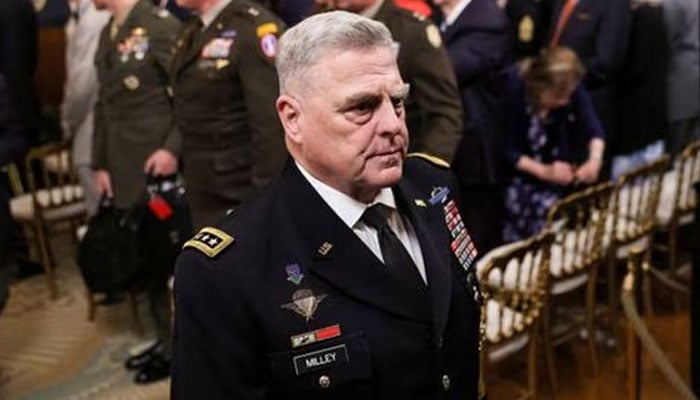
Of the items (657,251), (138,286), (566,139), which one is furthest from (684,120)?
(138,286)

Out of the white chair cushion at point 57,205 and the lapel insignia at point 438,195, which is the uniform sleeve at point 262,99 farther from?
the white chair cushion at point 57,205

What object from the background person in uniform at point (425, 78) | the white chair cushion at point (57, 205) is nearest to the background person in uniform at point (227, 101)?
the background person in uniform at point (425, 78)

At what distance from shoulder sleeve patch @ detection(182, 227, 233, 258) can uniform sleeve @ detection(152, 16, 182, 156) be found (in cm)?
218

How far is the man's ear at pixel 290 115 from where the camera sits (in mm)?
1476

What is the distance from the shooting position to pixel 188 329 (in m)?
1.44

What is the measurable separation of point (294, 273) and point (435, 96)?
180 centimetres

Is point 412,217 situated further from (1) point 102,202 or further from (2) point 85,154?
(2) point 85,154

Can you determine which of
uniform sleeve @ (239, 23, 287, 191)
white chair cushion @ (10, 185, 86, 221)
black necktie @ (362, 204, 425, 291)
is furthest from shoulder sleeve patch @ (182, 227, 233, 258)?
white chair cushion @ (10, 185, 86, 221)

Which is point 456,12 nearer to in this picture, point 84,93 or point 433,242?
point 84,93

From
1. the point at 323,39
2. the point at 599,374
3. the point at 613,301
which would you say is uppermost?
the point at 323,39

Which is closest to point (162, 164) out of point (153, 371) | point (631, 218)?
point (153, 371)

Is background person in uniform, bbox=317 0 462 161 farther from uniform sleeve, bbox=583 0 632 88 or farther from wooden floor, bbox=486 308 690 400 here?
uniform sleeve, bbox=583 0 632 88

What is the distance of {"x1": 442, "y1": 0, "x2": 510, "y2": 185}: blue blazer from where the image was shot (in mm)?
3762

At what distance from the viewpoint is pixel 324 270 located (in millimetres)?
1481
